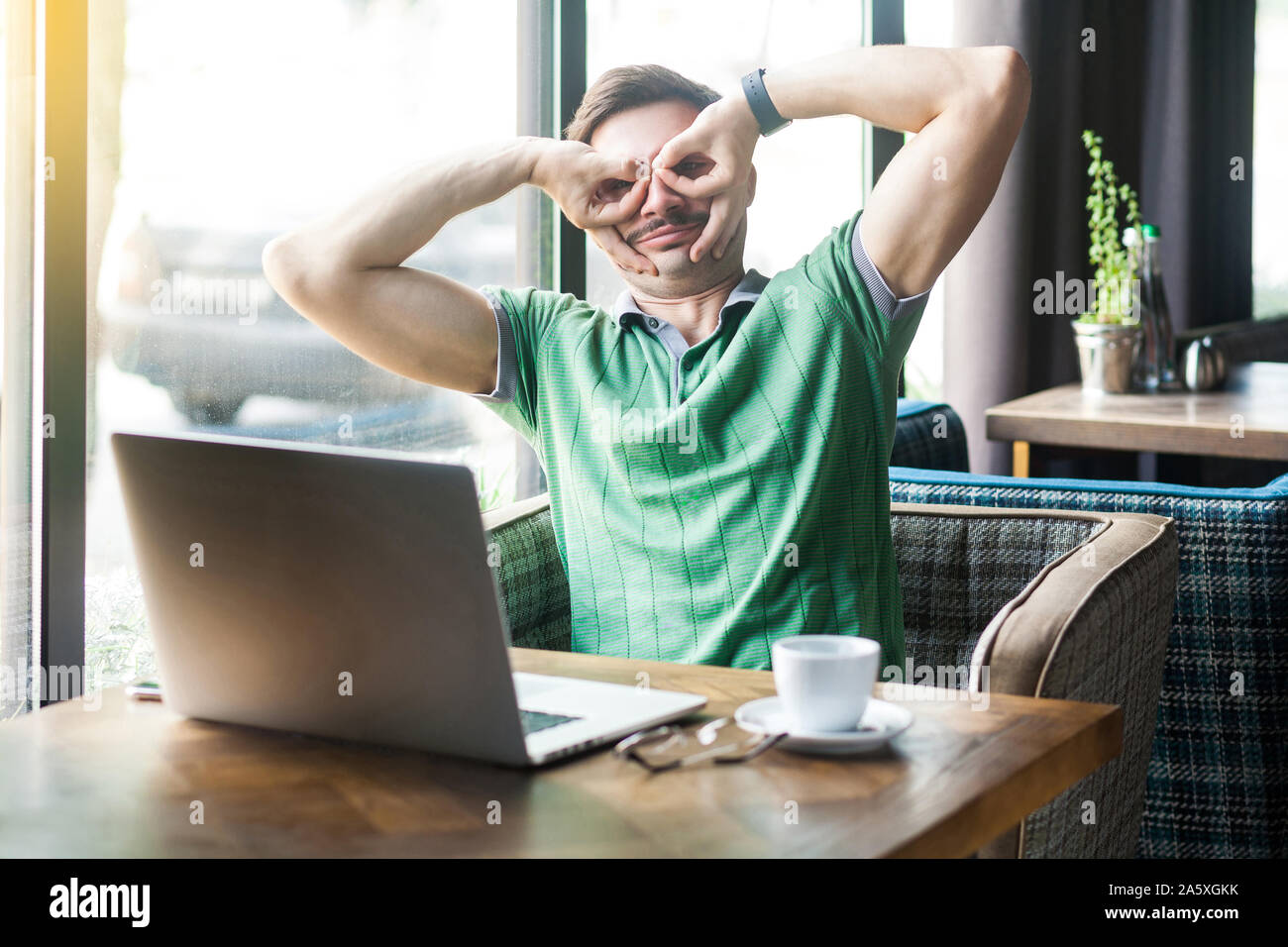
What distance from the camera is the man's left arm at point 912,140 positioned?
159 centimetres

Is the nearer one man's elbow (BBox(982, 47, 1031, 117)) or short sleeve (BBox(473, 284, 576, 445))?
man's elbow (BBox(982, 47, 1031, 117))

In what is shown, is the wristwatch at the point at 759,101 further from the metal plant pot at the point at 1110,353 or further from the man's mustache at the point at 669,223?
the metal plant pot at the point at 1110,353

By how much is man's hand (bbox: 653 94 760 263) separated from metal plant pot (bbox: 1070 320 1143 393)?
186 centimetres

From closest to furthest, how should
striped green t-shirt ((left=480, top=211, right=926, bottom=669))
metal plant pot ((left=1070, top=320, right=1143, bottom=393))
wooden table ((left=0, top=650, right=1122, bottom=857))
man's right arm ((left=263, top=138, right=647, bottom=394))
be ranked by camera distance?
wooden table ((left=0, top=650, right=1122, bottom=857)) < striped green t-shirt ((left=480, top=211, right=926, bottom=669)) < man's right arm ((left=263, top=138, right=647, bottom=394)) < metal plant pot ((left=1070, top=320, right=1143, bottom=393))

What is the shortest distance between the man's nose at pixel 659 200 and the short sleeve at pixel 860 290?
0.17 m

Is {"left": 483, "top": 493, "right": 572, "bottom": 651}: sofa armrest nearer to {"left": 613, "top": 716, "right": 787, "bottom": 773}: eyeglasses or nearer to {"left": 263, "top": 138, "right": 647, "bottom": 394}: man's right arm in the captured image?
{"left": 263, "top": 138, "right": 647, "bottom": 394}: man's right arm

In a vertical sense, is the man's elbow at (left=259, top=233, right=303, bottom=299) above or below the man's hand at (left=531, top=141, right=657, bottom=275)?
below

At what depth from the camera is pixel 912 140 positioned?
1.65 meters

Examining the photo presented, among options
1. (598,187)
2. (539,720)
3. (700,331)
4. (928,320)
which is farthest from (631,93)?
(928,320)

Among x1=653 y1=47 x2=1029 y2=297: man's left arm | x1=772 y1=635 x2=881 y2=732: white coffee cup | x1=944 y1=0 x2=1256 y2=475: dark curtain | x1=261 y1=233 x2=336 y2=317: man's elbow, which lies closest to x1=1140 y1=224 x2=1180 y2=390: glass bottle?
x1=944 y1=0 x2=1256 y2=475: dark curtain

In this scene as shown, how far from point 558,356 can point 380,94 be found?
2.43 ft

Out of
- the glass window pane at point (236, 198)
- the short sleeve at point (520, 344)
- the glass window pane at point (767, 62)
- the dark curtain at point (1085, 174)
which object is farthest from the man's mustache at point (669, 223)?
the dark curtain at point (1085, 174)

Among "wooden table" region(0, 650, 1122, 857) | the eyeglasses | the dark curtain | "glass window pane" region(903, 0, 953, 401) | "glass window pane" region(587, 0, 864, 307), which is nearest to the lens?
"wooden table" region(0, 650, 1122, 857)

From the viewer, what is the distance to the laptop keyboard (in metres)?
0.99
